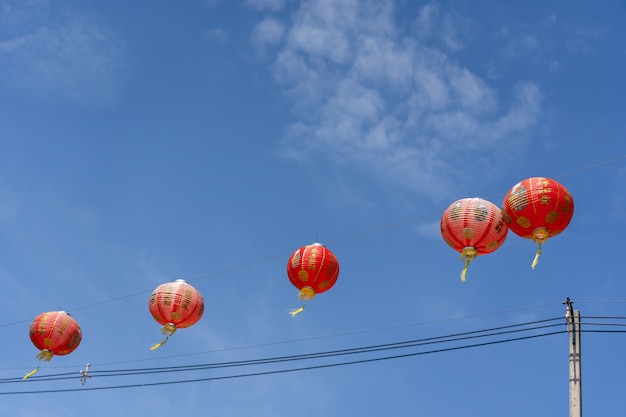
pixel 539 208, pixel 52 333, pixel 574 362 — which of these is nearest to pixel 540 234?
pixel 539 208

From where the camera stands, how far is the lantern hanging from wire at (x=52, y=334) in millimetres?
18641

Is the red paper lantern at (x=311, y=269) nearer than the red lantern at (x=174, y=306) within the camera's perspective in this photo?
Yes

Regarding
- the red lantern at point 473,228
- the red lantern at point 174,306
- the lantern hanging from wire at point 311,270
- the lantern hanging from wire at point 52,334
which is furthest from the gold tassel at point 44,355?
the red lantern at point 473,228

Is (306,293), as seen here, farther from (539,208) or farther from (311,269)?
(539,208)

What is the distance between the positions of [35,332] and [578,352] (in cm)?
1189

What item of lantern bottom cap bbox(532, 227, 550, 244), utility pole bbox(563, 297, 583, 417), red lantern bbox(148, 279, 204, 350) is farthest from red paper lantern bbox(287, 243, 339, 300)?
utility pole bbox(563, 297, 583, 417)

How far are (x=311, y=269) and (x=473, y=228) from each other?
3.44 metres

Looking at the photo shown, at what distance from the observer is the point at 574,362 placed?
13.9 meters

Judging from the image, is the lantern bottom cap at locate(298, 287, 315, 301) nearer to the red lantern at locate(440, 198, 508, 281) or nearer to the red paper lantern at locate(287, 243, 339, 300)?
the red paper lantern at locate(287, 243, 339, 300)

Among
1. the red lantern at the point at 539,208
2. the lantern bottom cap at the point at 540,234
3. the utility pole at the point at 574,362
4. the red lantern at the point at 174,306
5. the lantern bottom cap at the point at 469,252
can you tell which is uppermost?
the red lantern at the point at 539,208

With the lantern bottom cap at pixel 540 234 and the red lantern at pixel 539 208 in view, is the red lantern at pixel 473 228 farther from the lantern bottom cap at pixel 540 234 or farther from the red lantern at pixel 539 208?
the lantern bottom cap at pixel 540 234

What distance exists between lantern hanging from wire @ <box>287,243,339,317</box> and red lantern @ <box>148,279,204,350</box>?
2.39 metres

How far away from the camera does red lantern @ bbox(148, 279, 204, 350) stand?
17.3 metres

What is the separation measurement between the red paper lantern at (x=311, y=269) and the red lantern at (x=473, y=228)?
264cm
